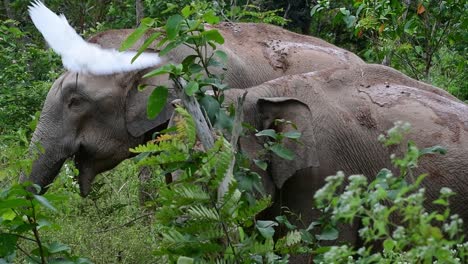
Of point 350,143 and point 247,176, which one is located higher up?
point 247,176

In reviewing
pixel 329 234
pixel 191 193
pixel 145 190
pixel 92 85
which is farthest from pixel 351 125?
pixel 145 190

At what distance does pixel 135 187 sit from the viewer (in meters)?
7.62

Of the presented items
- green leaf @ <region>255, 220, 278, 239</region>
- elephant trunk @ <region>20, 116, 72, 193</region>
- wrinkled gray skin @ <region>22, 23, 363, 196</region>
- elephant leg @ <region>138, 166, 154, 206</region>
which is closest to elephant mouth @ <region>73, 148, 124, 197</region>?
wrinkled gray skin @ <region>22, 23, 363, 196</region>

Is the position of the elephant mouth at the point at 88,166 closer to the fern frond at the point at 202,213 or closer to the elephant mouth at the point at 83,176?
the elephant mouth at the point at 83,176

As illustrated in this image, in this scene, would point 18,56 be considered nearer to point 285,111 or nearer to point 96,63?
point 96,63

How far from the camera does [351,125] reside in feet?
18.0

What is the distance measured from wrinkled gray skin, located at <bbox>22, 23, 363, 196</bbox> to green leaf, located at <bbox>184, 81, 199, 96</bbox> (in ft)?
7.76

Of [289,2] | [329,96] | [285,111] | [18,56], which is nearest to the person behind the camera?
[285,111]

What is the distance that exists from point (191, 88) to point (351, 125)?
5.42 feet

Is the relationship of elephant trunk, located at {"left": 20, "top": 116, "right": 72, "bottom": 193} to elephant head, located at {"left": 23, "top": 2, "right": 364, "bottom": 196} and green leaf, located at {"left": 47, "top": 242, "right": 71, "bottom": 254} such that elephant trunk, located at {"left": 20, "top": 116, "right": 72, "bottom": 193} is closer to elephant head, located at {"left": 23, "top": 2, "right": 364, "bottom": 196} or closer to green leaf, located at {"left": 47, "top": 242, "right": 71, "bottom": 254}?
elephant head, located at {"left": 23, "top": 2, "right": 364, "bottom": 196}

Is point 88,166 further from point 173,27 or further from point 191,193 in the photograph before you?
point 191,193

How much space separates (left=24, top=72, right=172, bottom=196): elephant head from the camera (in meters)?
6.52

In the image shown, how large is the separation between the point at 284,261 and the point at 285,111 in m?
1.48

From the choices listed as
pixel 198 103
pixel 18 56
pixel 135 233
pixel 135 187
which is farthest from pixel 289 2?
pixel 198 103
